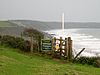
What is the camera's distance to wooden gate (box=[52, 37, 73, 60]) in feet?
55.8

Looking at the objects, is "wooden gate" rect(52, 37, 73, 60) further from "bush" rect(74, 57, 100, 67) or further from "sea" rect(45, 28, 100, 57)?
"sea" rect(45, 28, 100, 57)

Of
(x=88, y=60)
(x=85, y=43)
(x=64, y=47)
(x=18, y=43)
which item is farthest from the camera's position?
(x=85, y=43)

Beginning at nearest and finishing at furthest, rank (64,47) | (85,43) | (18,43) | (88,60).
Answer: (88,60) < (64,47) < (18,43) < (85,43)

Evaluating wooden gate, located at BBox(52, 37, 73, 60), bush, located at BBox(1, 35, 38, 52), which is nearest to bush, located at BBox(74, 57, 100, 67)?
wooden gate, located at BBox(52, 37, 73, 60)

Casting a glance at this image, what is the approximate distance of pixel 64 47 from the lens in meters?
17.5

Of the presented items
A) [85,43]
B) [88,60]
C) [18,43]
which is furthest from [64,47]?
[85,43]

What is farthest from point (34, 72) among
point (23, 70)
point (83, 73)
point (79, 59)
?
point (79, 59)

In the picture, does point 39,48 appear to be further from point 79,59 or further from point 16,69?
point 16,69

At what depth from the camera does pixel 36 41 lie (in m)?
19.5

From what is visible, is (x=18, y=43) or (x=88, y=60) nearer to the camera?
(x=88, y=60)

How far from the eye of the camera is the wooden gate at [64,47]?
55.8 feet

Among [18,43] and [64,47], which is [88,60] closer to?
[64,47]

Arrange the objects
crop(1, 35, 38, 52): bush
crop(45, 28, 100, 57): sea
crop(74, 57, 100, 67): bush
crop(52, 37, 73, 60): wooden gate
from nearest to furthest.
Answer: crop(74, 57, 100, 67): bush → crop(52, 37, 73, 60): wooden gate → crop(1, 35, 38, 52): bush → crop(45, 28, 100, 57): sea

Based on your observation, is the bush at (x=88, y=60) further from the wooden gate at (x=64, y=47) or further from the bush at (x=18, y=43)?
the bush at (x=18, y=43)
